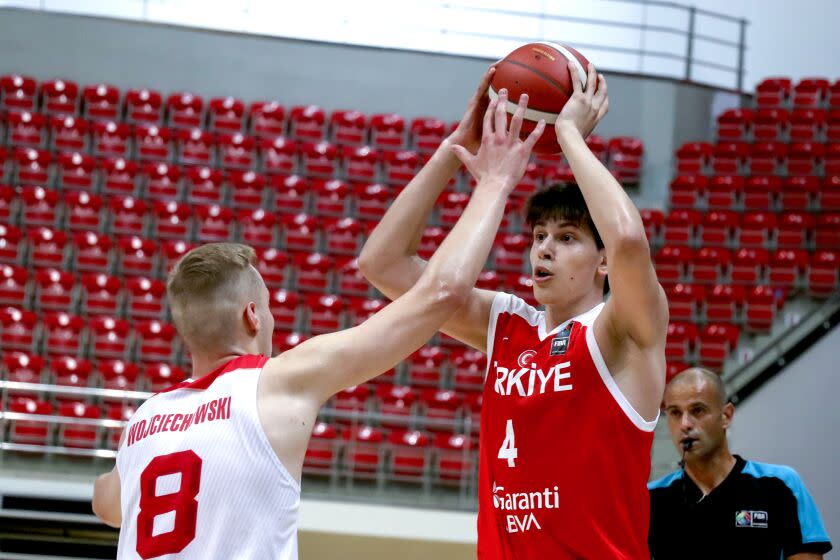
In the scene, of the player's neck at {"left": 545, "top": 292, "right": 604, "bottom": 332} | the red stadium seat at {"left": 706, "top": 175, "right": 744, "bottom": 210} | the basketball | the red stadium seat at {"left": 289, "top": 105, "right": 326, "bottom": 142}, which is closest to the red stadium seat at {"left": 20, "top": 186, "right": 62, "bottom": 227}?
the red stadium seat at {"left": 289, "top": 105, "right": 326, "bottom": 142}

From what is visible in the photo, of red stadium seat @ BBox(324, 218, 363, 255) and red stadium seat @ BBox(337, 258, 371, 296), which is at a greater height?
red stadium seat @ BBox(324, 218, 363, 255)

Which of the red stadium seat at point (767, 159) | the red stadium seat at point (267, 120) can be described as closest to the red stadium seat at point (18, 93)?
the red stadium seat at point (267, 120)

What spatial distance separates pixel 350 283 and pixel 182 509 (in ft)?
32.3

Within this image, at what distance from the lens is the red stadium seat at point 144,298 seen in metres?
11.2

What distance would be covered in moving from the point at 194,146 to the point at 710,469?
10.5 meters

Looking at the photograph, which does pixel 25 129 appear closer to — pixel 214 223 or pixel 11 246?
pixel 11 246

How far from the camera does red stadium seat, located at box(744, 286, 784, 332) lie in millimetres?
11364

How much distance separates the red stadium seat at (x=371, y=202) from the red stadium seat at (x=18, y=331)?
4168 millimetres

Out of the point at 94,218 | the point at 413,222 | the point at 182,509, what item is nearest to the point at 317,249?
the point at 94,218

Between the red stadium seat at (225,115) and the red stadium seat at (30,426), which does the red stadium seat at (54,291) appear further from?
the red stadium seat at (225,115)

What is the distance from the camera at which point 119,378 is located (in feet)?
33.2

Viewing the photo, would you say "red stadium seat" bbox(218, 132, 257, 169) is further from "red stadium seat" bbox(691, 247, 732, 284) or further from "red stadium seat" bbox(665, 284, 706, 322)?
"red stadium seat" bbox(691, 247, 732, 284)

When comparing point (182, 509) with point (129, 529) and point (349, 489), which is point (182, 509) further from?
point (349, 489)

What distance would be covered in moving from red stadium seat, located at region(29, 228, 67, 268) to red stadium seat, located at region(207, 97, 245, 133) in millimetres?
2826
